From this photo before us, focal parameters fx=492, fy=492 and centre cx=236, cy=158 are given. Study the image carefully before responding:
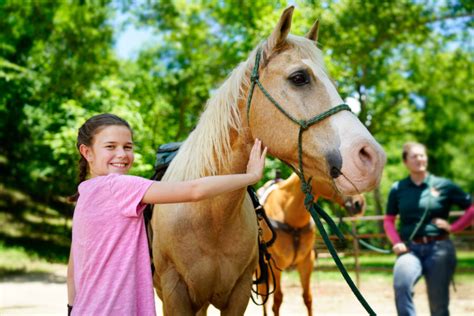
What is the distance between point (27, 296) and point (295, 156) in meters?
7.92

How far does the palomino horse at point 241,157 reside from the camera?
194 centimetres

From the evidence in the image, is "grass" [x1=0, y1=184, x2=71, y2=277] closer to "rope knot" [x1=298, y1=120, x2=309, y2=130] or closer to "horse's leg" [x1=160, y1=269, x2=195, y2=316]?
"horse's leg" [x1=160, y1=269, x2=195, y2=316]

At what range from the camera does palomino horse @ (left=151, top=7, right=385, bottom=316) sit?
6.38ft

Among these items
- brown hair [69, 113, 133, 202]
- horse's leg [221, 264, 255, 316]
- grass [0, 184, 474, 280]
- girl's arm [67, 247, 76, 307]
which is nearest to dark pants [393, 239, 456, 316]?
horse's leg [221, 264, 255, 316]

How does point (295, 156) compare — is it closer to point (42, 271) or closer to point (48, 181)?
point (42, 271)

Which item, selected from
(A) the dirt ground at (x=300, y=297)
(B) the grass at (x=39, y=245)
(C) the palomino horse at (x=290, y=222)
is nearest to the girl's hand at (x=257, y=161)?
(C) the palomino horse at (x=290, y=222)

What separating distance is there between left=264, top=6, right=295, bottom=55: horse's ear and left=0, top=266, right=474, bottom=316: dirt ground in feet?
17.7

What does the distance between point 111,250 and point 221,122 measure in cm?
86

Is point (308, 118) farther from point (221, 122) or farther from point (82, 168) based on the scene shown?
point (82, 168)

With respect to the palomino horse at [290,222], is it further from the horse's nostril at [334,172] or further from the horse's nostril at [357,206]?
the horse's nostril at [334,172]

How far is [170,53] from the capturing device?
621 inches

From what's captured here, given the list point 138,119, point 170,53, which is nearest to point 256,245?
point 138,119

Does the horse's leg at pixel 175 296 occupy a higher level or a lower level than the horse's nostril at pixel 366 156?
lower

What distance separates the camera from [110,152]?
1957 mm
